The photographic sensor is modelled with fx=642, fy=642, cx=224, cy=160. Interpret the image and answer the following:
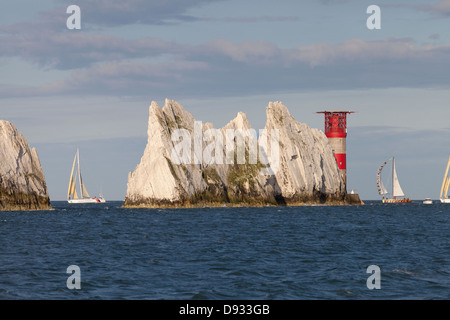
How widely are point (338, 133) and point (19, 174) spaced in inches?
3388

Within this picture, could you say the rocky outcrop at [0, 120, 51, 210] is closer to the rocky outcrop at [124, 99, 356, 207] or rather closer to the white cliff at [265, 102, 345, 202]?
the rocky outcrop at [124, 99, 356, 207]

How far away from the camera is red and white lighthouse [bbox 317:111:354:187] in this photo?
550 feet

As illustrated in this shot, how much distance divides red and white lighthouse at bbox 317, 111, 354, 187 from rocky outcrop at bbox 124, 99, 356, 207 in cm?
539

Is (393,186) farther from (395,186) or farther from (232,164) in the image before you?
(232,164)

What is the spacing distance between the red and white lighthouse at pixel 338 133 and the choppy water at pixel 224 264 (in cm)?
10715

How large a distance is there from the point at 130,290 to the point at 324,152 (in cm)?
13569

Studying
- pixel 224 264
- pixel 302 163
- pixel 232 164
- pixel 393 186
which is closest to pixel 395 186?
pixel 393 186

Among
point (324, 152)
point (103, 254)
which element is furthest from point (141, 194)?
point (103, 254)

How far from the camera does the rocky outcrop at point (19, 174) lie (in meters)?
110

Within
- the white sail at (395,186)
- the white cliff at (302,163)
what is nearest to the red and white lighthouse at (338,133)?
the white cliff at (302,163)

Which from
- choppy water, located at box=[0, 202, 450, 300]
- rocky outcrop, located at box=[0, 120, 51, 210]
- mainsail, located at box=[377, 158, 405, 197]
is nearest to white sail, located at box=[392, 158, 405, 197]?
mainsail, located at box=[377, 158, 405, 197]

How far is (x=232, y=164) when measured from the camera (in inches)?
5561

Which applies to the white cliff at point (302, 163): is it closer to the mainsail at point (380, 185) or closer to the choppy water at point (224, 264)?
the mainsail at point (380, 185)
